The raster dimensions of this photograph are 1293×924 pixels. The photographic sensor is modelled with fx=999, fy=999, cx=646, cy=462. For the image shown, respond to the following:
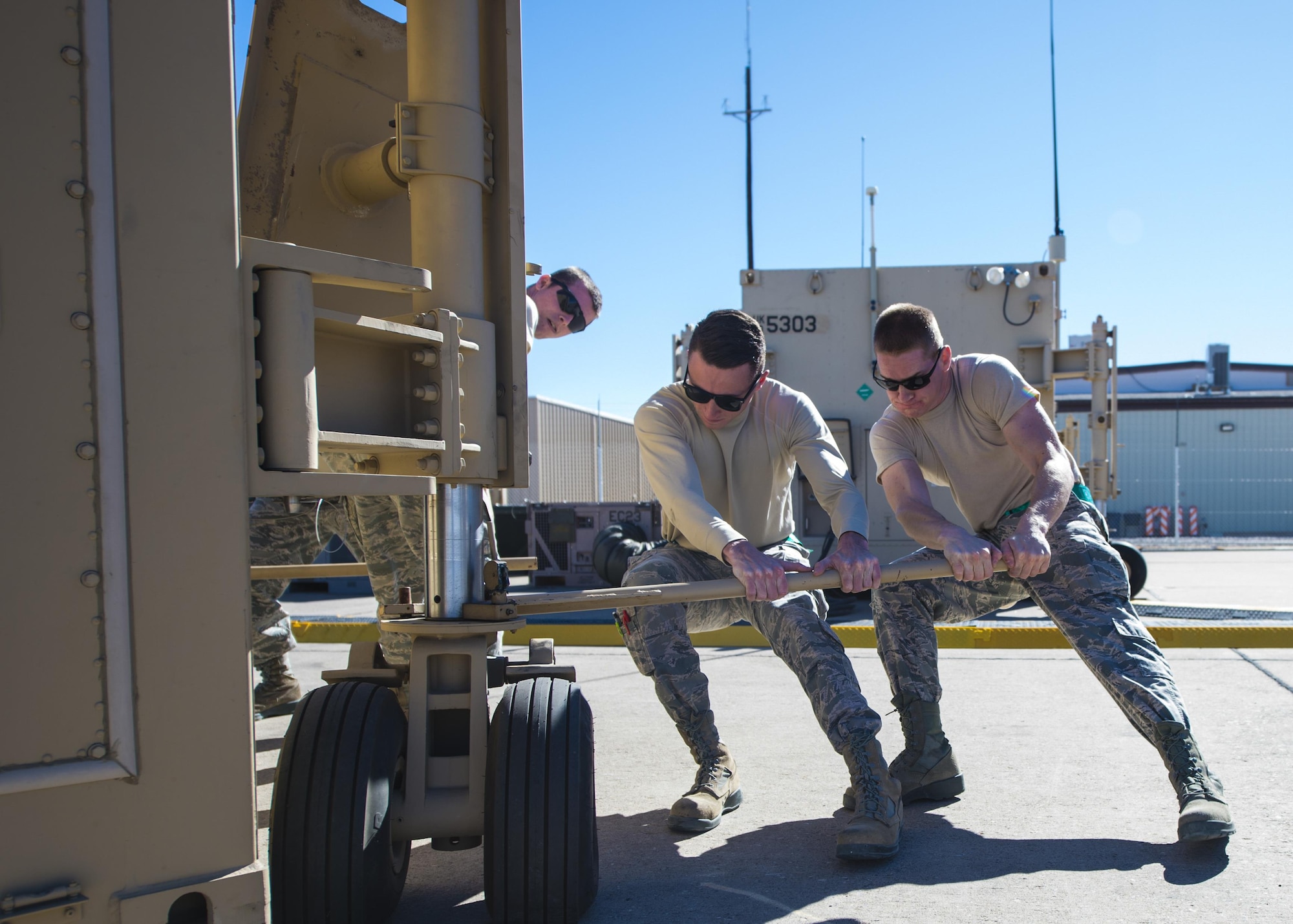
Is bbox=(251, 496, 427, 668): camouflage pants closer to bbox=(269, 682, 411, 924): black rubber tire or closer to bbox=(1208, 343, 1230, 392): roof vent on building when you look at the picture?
bbox=(269, 682, 411, 924): black rubber tire

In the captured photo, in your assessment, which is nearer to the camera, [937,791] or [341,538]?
[937,791]

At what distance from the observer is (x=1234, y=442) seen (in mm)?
25375

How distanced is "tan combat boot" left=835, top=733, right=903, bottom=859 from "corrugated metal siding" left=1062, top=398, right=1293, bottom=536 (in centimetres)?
2419

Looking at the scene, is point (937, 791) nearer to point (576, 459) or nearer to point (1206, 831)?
point (1206, 831)

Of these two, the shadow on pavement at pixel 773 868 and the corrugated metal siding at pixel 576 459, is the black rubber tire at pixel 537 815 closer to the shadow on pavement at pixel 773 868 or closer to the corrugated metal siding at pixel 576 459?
the shadow on pavement at pixel 773 868

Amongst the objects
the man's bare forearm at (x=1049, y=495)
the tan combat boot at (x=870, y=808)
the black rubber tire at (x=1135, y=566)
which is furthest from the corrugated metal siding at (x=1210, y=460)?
the tan combat boot at (x=870, y=808)

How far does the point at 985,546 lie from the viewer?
297cm

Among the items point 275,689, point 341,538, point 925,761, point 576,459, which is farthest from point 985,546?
point 576,459

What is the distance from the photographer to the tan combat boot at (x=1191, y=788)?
2.64 metres

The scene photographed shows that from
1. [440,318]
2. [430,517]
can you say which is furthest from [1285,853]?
[440,318]

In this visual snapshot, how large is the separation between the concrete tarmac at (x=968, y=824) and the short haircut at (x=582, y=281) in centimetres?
177

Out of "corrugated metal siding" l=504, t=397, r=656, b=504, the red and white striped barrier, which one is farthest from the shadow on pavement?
the red and white striped barrier

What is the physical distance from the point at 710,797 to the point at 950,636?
3.00 m

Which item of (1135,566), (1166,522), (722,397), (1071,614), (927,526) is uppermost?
(722,397)
